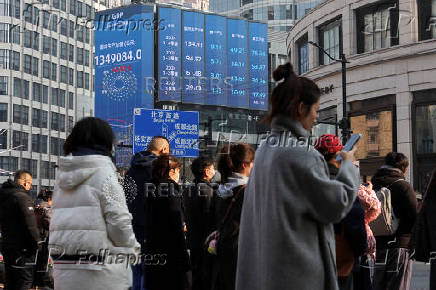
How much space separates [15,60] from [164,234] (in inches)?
3320

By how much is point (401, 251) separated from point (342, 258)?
10.3 feet

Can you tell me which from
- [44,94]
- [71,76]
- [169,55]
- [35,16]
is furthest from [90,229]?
[71,76]

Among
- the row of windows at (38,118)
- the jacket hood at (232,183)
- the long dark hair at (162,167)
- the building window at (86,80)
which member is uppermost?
the building window at (86,80)

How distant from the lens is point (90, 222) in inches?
199

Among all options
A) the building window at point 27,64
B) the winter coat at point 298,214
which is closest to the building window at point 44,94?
the building window at point 27,64

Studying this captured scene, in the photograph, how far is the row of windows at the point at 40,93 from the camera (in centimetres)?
8806

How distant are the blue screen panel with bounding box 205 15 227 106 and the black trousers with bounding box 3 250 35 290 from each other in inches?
2336

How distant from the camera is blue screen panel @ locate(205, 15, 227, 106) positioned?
69938 millimetres

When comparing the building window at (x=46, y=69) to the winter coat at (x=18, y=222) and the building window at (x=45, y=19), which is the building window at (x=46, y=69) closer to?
the building window at (x=45, y=19)

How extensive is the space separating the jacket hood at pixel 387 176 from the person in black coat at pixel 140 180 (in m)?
2.29

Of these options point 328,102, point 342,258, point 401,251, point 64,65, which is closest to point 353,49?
point 328,102

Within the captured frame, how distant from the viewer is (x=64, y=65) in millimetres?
96562

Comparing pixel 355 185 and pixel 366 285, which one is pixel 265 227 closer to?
pixel 355 185

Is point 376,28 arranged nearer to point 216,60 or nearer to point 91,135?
point 91,135
